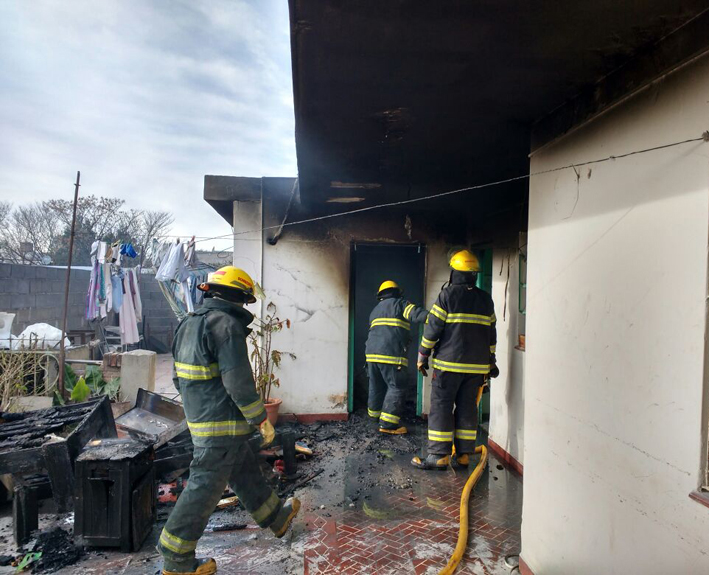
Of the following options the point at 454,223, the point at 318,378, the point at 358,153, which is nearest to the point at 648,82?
the point at 358,153

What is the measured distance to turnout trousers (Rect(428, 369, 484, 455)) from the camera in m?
4.87

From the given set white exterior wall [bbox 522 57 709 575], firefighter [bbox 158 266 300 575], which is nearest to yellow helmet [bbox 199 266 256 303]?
firefighter [bbox 158 266 300 575]

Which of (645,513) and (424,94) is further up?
(424,94)

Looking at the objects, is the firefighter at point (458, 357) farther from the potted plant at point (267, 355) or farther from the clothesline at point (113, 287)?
the clothesline at point (113, 287)

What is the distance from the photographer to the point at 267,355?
250 inches

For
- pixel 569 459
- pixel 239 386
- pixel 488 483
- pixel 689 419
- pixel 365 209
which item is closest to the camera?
pixel 689 419

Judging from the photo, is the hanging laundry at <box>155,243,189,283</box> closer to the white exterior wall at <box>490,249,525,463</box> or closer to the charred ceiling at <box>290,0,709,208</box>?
the charred ceiling at <box>290,0,709,208</box>

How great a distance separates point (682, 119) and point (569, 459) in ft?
6.02

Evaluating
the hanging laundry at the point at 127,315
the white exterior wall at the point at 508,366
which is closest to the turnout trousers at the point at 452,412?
the white exterior wall at the point at 508,366

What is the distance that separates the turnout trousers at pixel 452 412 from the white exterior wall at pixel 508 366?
439 mm

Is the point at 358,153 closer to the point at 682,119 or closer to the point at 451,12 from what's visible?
the point at 451,12

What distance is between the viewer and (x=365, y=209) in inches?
243

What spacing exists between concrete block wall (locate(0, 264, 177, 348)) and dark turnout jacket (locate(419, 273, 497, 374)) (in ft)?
31.1

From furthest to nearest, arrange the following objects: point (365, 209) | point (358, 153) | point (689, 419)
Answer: point (365, 209), point (358, 153), point (689, 419)
